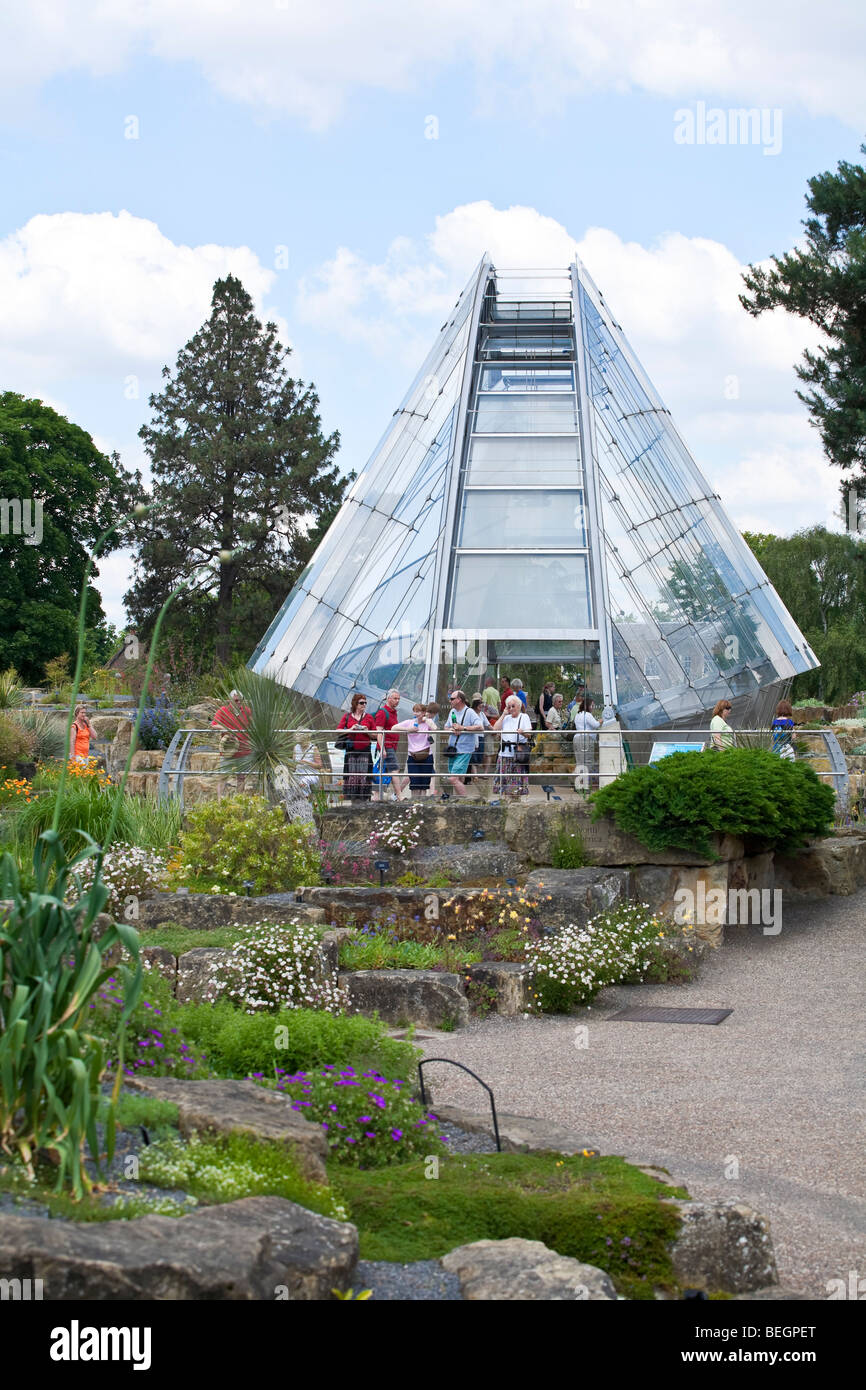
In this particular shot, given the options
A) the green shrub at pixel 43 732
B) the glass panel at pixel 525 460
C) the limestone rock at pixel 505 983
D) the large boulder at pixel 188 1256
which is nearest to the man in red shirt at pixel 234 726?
the limestone rock at pixel 505 983

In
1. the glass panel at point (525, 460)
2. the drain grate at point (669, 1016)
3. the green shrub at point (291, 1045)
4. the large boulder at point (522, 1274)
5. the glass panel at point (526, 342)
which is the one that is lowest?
the drain grate at point (669, 1016)

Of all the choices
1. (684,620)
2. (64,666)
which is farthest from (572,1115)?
(64,666)

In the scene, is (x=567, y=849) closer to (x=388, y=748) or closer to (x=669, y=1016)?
(x=669, y=1016)

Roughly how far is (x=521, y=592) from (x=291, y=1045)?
1487 centimetres

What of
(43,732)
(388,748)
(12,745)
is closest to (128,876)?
(388,748)

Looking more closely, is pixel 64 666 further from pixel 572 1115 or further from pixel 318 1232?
pixel 318 1232

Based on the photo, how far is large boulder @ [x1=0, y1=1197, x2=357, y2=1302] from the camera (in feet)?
11.0

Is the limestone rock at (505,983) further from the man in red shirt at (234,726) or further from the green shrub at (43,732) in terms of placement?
the green shrub at (43,732)

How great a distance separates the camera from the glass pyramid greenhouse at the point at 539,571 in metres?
20.0

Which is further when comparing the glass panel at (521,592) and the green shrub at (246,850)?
the glass panel at (521,592)

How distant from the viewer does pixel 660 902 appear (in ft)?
41.3

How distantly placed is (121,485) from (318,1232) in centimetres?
4071

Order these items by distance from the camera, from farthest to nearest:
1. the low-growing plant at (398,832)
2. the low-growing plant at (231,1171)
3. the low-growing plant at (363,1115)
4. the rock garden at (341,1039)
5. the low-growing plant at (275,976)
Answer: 1. the low-growing plant at (398,832)
2. the low-growing plant at (275,976)
3. the low-growing plant at (363,1115)
4. the low-growing plant at (231,1171)
5. the rock garden at (341,1039)

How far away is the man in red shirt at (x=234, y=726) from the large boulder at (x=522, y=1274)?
9179 millimetres
